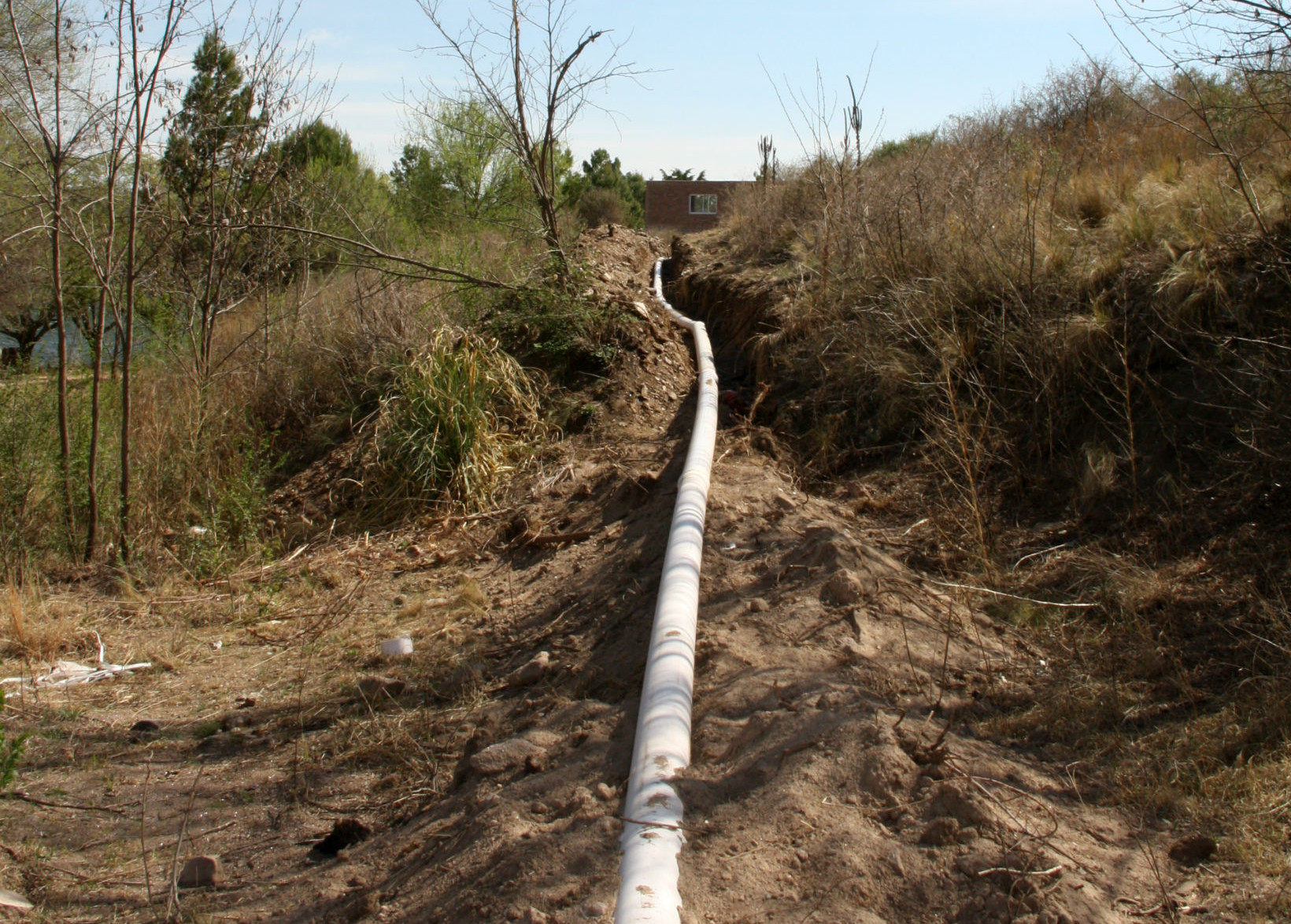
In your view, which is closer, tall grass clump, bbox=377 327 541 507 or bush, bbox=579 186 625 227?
tall grass clump, bbox=377 327 541 507

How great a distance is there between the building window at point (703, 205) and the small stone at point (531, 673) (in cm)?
4315

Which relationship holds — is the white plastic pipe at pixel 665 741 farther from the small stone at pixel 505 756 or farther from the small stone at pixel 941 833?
the small stone at pixel 941 833

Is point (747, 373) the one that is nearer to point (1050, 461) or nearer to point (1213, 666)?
point (1050, 461)

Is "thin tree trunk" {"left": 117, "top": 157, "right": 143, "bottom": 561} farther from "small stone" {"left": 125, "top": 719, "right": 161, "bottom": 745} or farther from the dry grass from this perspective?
"small stone" {"left": 125, "top": 719, "right": 161, "bottom": 745}

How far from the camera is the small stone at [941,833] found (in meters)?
2.26

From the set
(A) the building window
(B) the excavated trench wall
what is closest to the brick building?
(A) the building window

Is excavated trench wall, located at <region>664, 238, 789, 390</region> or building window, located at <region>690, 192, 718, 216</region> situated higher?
building window, located at <region>690, 192, 718, 216</region>

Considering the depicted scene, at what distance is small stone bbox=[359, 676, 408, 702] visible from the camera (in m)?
4.12

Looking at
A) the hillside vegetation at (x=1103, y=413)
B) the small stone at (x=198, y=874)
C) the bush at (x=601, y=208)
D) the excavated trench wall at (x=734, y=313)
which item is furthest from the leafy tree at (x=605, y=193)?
the small stone at (x=198, y=874)

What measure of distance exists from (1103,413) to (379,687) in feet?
13.1

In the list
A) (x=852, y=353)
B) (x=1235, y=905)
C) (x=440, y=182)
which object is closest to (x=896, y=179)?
(x=852, y=353)

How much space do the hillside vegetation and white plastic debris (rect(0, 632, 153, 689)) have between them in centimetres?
403

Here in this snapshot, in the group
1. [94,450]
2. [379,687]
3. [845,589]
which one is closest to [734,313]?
[94,450]

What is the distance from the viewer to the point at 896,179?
937 cm
